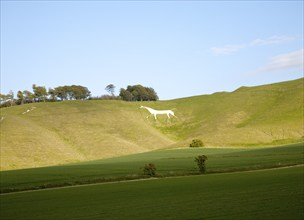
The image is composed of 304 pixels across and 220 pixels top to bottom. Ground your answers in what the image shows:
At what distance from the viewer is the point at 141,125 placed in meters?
125

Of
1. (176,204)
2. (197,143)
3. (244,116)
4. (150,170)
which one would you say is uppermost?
(244,116)

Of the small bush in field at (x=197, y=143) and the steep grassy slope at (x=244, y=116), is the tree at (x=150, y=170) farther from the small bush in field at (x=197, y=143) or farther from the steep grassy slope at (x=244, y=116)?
the steep grassy slope at (x=244, y=116)

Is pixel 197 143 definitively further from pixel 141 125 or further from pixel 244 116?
pixel 244 116

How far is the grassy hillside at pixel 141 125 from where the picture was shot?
91931 mm

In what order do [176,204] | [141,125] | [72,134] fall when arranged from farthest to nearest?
1. [141,125]
2. [72,134]
3. [176,204]

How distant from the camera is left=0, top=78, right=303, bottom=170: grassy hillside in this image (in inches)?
3619

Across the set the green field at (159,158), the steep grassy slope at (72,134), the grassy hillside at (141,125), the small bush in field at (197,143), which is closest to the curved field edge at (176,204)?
the green field at (159,158)

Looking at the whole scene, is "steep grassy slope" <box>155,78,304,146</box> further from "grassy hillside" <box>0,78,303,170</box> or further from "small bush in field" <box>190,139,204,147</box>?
"small bush in field" <box>190,139,204,147</box>

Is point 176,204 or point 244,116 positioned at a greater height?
point 244,116

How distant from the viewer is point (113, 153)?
9594cm

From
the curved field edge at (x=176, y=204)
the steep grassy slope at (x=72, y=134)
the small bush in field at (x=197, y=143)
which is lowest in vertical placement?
the curved field edge at (x=176, y=204)

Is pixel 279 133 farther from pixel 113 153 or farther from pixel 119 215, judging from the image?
pixel 119 215

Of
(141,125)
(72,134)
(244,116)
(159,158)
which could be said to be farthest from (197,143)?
(244,116)

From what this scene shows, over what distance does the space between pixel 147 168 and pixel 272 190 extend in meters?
20.0
